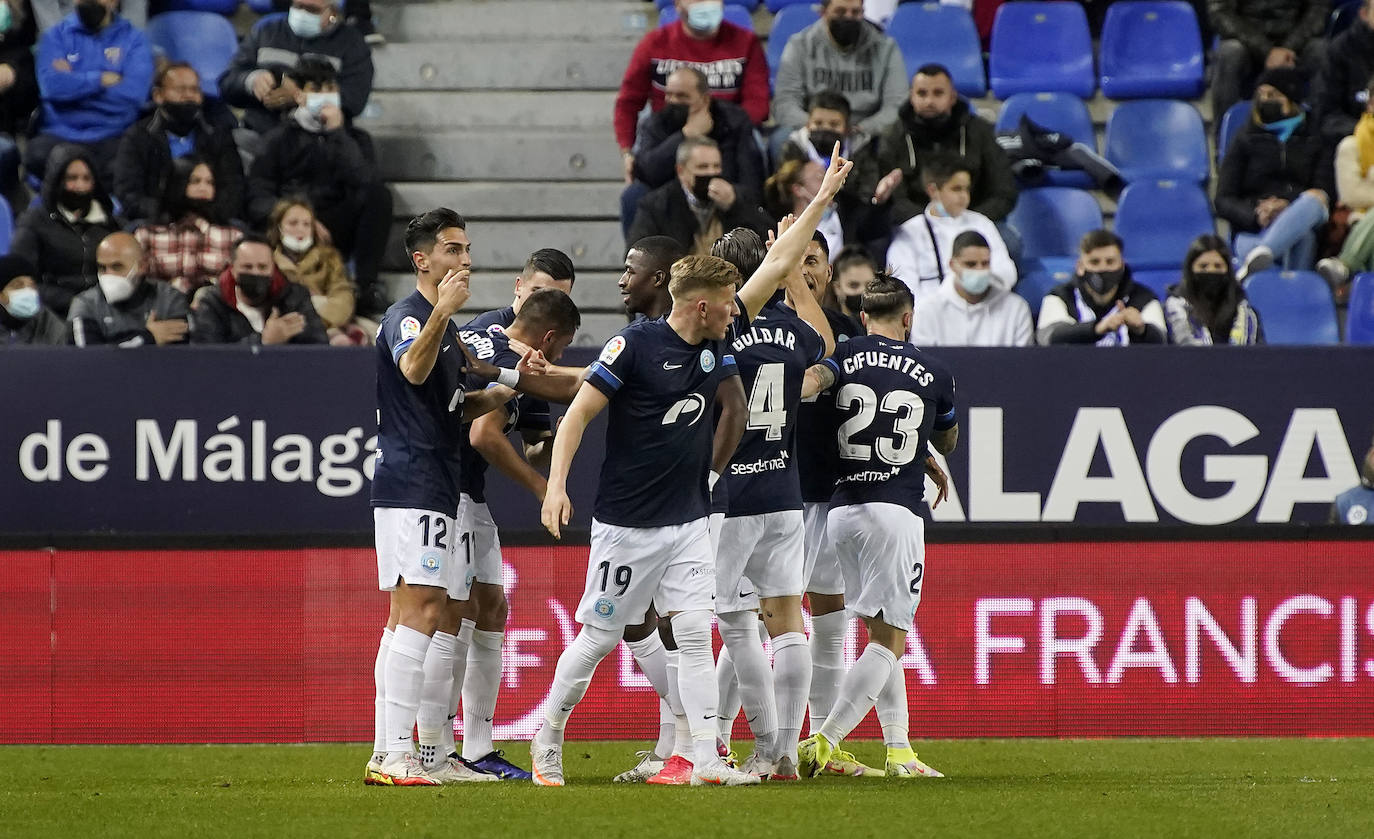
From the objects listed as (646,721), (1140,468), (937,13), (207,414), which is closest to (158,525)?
(207,414)

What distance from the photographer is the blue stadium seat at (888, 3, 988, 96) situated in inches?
567

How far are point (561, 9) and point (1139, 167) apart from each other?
4623mm

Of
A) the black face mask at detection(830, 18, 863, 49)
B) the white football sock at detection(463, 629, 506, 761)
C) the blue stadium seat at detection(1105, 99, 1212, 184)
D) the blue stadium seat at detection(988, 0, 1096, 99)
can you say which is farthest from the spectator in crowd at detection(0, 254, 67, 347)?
the blue stadium seat at detection(1105, 99, 1212, 184)

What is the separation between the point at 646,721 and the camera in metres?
10.1

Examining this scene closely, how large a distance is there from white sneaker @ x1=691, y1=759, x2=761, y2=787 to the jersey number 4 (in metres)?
1.55

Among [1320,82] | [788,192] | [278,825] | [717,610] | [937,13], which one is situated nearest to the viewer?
[278,825]

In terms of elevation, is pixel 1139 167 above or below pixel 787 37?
below

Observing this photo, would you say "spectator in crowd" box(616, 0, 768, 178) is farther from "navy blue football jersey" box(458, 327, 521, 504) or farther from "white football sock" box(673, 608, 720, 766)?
"white football sock" box(673, 608, 720, 766)

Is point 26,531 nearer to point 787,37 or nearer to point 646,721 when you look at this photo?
point 646,721

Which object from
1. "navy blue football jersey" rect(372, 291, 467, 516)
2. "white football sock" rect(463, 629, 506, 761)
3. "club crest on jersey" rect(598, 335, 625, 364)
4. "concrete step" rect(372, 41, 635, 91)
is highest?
"concrete step" rect(372, 41, 635, 91)

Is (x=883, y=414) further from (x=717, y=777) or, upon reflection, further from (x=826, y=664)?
(x=717, y=777)

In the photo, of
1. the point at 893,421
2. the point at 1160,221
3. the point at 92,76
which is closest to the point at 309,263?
the point at 92,76

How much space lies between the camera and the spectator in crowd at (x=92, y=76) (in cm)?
1362

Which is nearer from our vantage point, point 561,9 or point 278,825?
point 278,825
